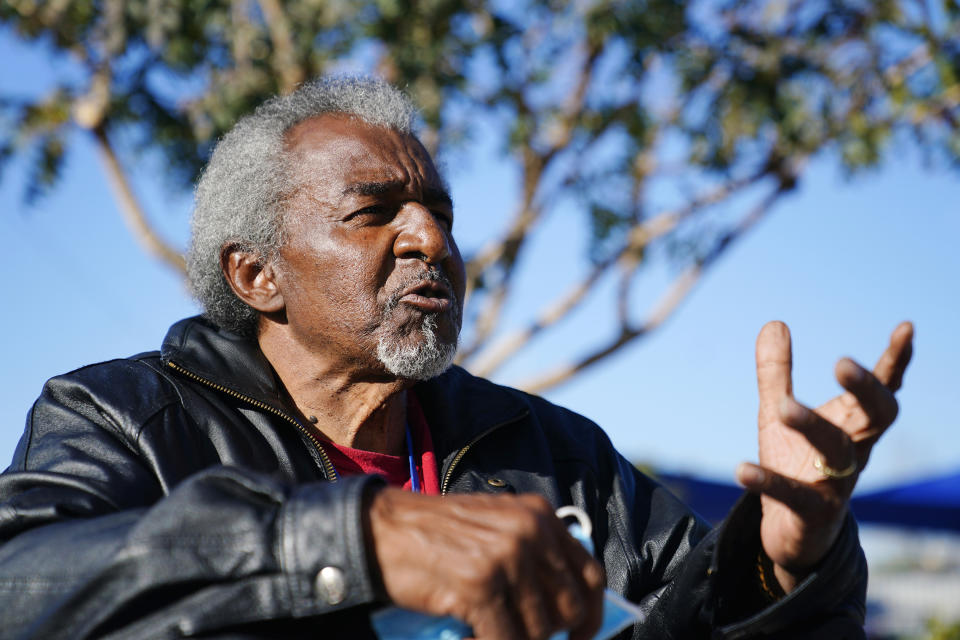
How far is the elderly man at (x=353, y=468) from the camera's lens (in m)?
1.51

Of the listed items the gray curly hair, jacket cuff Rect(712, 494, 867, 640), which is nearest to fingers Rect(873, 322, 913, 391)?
jacket cuff Rect(712, 494, 867, 640)

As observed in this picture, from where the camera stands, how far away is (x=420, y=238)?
2.79m

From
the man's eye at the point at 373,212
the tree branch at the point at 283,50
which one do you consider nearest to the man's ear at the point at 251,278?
the man's eye at the point at 373,212

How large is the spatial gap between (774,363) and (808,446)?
0.58 ft

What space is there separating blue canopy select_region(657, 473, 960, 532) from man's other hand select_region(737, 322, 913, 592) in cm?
731

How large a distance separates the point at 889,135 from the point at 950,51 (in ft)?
2.71

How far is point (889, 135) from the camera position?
895 cm

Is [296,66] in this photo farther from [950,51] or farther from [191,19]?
[950,51]

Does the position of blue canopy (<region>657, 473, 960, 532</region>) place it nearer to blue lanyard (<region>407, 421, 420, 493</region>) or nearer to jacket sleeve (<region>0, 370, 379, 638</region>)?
blue lanyard (<region>407, 421, 420, 493</region>)

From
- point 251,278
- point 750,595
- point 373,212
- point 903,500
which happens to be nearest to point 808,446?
point 750,595

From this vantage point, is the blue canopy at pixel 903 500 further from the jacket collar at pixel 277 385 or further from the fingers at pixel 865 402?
the fingers at pixel 865 402

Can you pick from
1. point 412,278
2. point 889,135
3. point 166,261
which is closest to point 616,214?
point 889,135

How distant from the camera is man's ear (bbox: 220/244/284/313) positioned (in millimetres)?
2908

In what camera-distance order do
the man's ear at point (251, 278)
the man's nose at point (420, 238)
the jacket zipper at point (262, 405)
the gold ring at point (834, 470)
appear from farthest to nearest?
the man's ear at point (251, 278)
the man's nose at point (420, 238)
the jacket zipper at point (262, 405)
the gold ring at point (834, 470)
